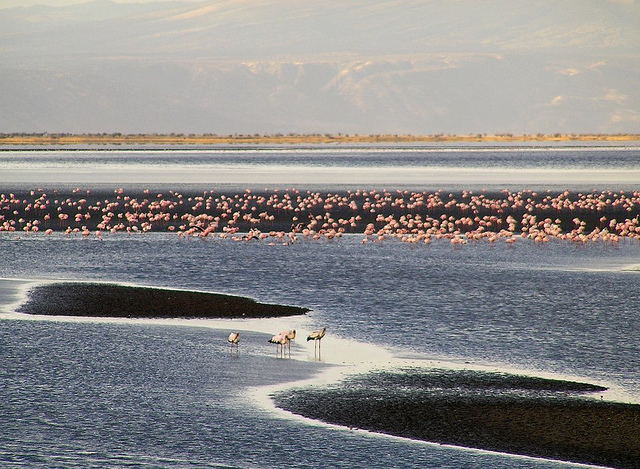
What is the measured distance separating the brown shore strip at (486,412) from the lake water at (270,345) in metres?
0.43

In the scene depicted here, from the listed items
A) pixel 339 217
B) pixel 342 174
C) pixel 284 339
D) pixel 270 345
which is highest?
pixel 342 174

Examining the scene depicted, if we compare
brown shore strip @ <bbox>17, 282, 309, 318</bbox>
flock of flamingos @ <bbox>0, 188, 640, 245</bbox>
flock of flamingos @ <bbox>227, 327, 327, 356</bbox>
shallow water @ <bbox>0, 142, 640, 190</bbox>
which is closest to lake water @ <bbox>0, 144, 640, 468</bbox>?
flock of flamingos @ <bbox>227, 327, 327, 356</bbox>

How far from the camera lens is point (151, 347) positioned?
1806cm

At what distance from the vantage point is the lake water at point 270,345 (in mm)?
12773

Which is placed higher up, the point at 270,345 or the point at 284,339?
the point at 284,339

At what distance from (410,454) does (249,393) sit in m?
3.37

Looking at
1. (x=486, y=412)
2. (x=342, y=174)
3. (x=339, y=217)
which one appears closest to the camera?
(x=486, y=412)

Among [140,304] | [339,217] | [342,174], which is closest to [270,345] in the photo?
[140,304]

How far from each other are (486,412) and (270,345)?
5.30 m

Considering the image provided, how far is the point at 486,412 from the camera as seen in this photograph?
46.2 ft

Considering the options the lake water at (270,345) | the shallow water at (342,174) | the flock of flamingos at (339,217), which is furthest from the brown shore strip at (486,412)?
the shallow water at (342,174)

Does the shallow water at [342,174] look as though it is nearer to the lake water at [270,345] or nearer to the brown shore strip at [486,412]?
the lake water at [270,345]

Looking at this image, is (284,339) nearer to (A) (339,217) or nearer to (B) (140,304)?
(B) (140,304)

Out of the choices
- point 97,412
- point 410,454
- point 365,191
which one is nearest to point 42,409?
point 97,412
